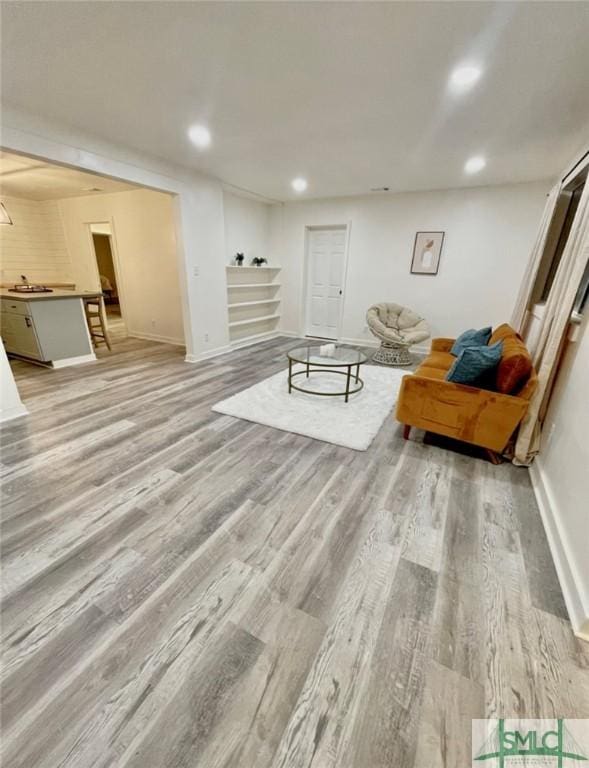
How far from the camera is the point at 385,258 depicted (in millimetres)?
5383

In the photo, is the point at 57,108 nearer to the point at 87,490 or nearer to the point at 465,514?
the point at 87,490

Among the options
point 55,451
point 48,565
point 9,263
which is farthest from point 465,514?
point 9,263

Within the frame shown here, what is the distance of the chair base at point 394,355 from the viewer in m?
4.71

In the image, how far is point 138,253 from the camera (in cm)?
565

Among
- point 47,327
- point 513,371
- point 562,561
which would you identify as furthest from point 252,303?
point 562,561

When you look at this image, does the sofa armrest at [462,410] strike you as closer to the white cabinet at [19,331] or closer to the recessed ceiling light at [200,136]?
the recessed ceiling light at [200,136]

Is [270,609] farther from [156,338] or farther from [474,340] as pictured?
[156,338]

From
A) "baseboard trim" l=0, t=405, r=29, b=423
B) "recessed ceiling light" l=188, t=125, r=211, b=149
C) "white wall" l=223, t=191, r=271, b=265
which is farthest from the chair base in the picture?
"baseboard trim" l=0, t=405, r=29, b=423

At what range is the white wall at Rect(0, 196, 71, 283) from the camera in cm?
564

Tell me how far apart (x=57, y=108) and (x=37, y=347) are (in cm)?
279

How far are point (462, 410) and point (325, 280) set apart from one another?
4450 mm

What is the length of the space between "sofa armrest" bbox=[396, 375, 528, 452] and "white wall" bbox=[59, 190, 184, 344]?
4.46 metres

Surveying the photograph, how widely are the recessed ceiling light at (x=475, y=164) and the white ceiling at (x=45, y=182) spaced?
398cm

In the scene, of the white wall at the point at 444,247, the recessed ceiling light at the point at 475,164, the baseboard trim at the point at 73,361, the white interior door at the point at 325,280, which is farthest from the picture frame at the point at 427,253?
the baseboard trim at the point at 73,361
